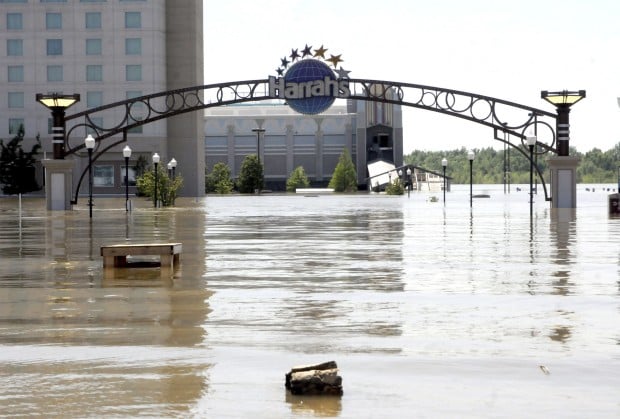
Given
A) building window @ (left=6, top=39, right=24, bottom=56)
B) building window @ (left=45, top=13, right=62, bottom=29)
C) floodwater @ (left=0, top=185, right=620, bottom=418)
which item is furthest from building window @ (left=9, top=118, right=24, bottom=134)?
floodwater @ (left=0, top=185, right=620, bottom=418)

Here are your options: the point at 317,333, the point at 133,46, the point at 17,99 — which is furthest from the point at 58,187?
the point at 17,99

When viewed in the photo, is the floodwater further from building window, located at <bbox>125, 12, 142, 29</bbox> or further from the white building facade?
building window, located at <bbox>125, 12, 142, 29</bbox>

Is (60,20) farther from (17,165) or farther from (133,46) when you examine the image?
(17,165)

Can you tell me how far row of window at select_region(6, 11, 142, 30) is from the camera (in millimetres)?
121188

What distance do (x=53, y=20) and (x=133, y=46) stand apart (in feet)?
29.1

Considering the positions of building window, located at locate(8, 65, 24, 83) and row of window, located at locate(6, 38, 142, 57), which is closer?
row of window, located at locate(6, 38, 142, 57)

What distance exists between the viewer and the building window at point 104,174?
125000 mm

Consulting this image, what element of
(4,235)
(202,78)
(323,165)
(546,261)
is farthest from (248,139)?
(546,261)

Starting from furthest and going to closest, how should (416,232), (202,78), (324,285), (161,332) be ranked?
(202,78), (416,232), (324,285), (161,332)

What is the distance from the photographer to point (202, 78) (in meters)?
128

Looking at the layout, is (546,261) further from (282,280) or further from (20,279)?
(20,279)

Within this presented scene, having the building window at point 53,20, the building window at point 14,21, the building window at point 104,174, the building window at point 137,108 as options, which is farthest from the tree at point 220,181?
the building window at point 14,21

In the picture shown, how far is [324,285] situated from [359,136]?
161 m

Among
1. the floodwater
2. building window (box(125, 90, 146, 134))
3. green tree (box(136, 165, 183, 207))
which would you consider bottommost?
the floodwater
